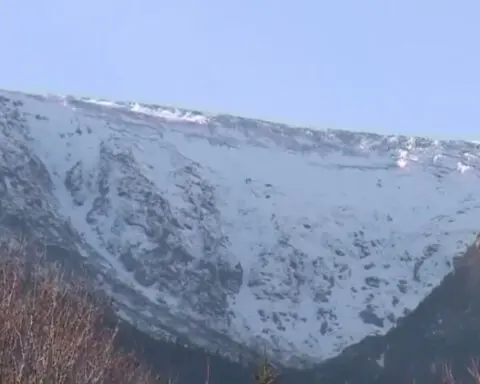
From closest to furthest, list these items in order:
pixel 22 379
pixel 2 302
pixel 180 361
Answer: pixel 22 379 < pixel 2 302 < pixel 180 361

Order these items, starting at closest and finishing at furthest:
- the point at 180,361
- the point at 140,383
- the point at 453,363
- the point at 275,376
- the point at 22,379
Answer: the point at 22,379 → the point at 275,376 → the point at 140,383 → the point at 180,361 → the point at 453,363

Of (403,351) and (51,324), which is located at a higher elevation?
(51,324)

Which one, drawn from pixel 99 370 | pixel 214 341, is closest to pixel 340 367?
pixel 214 341

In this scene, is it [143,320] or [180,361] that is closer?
[180,361]

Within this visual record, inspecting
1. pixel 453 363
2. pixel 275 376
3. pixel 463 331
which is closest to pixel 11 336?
pixel 275 376

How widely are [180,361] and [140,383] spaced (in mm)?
118846

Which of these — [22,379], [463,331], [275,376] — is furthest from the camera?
[463,331]

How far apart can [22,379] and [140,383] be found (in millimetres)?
21758

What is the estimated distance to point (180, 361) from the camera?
526 ft

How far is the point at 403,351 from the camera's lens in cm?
19912

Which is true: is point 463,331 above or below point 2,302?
below

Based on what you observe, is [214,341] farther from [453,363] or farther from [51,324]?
[51,324]

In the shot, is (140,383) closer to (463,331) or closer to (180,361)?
(180,361)

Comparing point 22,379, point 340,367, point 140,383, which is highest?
point 22,379
